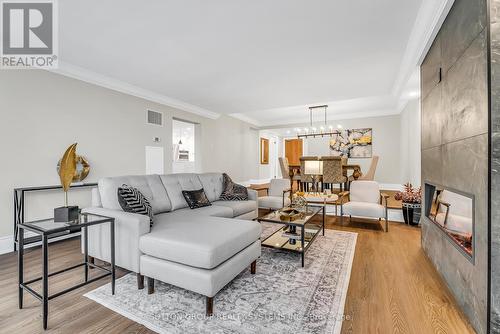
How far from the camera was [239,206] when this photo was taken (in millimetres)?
3686

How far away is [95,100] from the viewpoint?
399cm

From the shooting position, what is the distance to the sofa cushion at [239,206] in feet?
11.7

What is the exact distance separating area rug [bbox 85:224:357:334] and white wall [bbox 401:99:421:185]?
4.04 metres

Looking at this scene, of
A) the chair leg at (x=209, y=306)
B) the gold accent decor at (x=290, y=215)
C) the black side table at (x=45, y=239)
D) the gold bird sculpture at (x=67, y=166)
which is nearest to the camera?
the black side table at (x=45, y=239)

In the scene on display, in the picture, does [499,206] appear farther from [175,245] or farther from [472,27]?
[175,245]

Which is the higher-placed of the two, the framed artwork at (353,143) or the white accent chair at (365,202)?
the framed artwork at (353,143)

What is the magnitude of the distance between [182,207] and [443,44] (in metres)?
3.52

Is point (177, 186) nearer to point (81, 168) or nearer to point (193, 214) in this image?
point (193, 214)

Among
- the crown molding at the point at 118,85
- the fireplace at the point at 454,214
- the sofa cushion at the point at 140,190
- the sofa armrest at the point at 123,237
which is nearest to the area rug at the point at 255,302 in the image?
the sofa armrest at the point at 123,237

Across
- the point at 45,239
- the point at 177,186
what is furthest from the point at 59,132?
the point at 45,239

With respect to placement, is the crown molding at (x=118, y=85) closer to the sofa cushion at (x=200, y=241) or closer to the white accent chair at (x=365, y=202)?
the sofa cushion at (x=200, y=241)

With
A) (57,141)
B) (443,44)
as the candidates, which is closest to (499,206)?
(443,44)

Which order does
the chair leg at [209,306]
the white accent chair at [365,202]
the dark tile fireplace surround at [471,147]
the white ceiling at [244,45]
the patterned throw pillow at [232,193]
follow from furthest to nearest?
1. the patterned throw pillow at [232,193]
2. the white accent chair at [365,202]
3. the white ceiling at [244,45]
4. the chair leg at [209,306]
5. the dark tile fireplace surround at [471,147]

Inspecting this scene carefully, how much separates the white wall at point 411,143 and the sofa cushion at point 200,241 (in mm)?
4774
